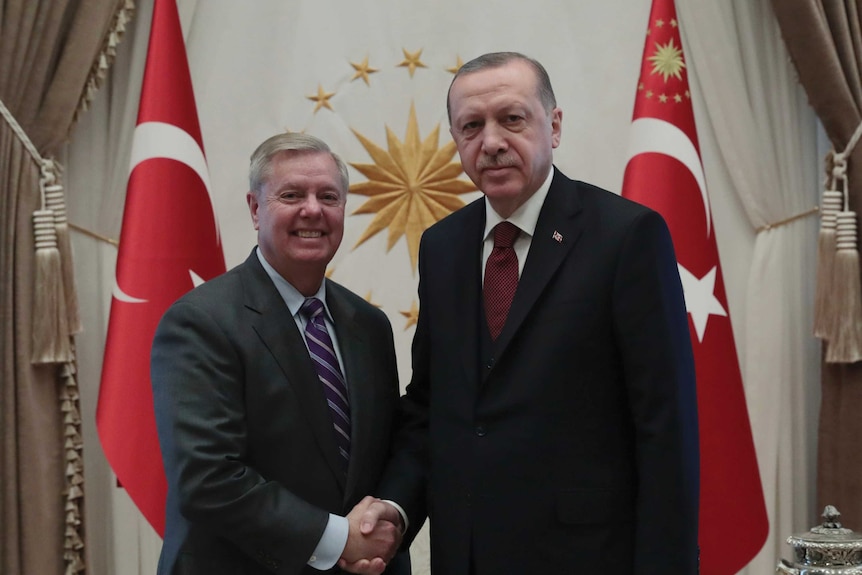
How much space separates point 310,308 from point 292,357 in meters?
0.17

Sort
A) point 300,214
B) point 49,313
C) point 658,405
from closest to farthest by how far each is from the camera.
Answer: point 658,405 → point 300,214 → point 49,313

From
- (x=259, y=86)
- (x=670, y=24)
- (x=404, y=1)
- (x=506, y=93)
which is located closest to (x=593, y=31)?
(x=670, y=24)

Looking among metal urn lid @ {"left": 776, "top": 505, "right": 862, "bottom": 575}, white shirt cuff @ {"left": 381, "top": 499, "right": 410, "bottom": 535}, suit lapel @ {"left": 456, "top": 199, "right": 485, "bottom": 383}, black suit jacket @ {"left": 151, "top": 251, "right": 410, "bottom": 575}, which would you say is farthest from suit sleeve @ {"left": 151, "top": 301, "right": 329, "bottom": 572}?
metal urn lid @ {"left": 776, "top": 505, "right": 862, "bottom": 575}

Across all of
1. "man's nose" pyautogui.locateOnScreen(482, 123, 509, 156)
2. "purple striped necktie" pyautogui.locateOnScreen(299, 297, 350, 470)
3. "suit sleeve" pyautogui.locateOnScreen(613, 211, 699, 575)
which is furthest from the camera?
"purple striped necktie" pyautogui.locateOnScreen(299, 297, 350, 470)

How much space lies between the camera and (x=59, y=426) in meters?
3.46

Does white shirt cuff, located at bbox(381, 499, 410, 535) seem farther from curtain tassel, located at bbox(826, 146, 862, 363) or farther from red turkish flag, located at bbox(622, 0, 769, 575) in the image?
curtain tassel, located at bbox(826, 146, 862, 363)

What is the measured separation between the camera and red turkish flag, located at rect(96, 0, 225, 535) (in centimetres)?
339

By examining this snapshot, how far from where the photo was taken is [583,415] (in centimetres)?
196

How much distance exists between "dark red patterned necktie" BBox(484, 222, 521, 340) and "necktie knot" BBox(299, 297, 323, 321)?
1.48ft

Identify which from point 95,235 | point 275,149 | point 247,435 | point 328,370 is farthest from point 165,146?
point 247,435

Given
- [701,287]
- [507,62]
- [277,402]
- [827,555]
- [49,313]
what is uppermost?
[507,62]

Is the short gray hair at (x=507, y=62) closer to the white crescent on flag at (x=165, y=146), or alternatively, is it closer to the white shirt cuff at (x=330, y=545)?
the white shirt cuff at (x=330, y=545)

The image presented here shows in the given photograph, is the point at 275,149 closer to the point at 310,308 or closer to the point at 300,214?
the point at 300,214

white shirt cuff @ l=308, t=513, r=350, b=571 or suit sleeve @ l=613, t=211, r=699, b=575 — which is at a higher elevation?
suit sleeve @ l=613, t=211, r=699, b=575
